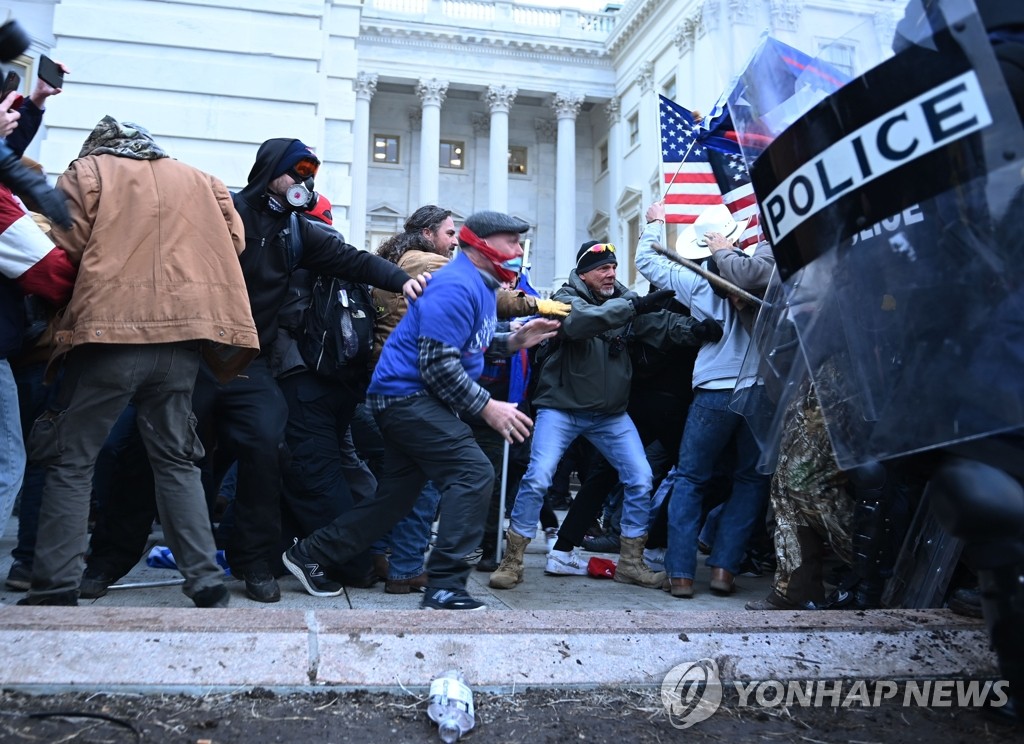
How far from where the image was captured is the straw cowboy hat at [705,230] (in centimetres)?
543

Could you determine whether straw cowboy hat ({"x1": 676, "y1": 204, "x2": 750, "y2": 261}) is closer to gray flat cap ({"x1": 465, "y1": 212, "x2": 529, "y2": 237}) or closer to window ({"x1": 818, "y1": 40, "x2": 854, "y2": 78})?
gray flat cap ({"x1": 465, "y1": 212, "x2": 529, "y2": 237})

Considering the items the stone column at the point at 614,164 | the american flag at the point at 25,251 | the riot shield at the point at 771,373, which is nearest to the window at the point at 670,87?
the stone column at the point at 614,164

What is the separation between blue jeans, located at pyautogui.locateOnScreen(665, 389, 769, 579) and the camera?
507 centimetres

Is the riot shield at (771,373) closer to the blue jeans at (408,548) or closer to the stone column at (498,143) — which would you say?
the blue jeans at (408,548)

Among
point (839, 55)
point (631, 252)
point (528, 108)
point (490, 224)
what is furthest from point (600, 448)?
point (528, 108)

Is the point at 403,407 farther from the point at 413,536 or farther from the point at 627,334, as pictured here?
the point at 627,334

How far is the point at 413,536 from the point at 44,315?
210cm

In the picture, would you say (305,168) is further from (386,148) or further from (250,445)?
(386,148)

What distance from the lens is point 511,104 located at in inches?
1770

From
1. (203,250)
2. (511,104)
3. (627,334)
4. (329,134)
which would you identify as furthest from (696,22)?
(203,250)

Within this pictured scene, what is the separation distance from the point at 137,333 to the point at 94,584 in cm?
141

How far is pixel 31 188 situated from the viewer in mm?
2568

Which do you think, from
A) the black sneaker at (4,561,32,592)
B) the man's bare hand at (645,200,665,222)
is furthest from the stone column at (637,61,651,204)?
the black sneaker at (4,561,32,592)

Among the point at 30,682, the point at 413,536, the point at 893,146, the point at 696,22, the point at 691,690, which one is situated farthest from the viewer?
the point at 696,22
